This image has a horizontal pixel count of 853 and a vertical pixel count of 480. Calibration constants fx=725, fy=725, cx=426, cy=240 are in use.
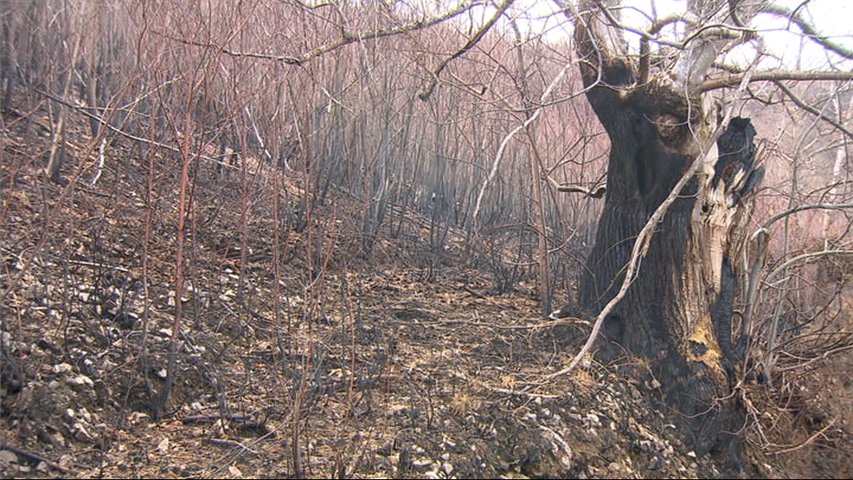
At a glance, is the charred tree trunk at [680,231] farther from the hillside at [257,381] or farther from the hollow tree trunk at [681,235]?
the hillside at [257,381]

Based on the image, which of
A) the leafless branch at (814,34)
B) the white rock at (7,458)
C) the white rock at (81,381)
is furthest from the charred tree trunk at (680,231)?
the white rock at (7,458)

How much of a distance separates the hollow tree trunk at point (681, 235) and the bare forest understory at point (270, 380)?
255 mm

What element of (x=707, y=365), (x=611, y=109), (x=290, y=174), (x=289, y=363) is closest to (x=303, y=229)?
(x=290, y=174)

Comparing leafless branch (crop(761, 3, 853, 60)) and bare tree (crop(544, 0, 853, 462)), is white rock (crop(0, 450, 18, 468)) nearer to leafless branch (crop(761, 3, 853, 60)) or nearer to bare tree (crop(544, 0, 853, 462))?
bare tree (crop(544, 0, 853, 462))

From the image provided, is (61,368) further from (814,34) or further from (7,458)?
(814,34)

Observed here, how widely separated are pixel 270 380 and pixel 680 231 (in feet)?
9.66

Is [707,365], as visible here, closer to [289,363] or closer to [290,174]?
[289,363]

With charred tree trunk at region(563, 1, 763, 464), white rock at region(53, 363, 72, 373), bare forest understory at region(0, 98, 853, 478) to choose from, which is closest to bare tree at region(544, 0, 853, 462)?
charred tree trunk at region(563, 1, 763, 464)

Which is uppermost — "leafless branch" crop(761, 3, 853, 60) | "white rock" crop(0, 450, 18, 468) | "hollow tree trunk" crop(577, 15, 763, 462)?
"leafless branch" crop(761, 3, 853, 60)

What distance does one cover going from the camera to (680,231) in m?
5.07

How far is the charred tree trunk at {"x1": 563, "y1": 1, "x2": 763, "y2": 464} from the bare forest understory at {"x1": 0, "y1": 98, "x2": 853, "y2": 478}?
0.26 meters

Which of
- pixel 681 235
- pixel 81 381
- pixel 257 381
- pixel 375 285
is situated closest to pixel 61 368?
pixel 81 381

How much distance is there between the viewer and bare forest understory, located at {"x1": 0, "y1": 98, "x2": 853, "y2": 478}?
3.54 metres

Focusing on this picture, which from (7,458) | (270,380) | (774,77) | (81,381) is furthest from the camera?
(774,77)
